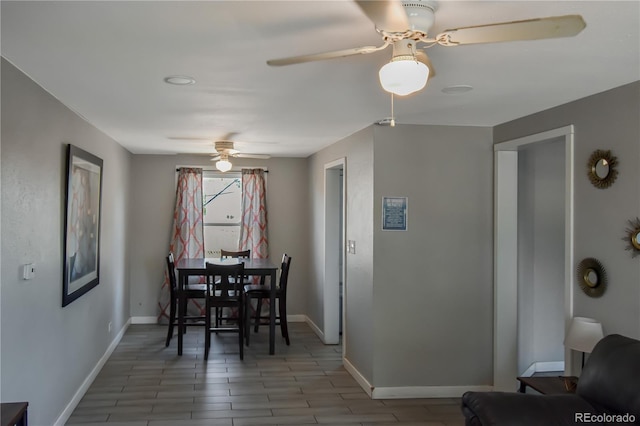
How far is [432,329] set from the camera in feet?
15.8

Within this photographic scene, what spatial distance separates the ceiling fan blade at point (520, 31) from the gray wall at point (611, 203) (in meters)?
1.80

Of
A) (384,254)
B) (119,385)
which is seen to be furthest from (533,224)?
(119,385)

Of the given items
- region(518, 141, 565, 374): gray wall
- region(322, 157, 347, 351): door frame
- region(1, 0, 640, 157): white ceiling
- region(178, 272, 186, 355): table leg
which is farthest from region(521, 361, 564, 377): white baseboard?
region(178, 272, 186, 355): table leg

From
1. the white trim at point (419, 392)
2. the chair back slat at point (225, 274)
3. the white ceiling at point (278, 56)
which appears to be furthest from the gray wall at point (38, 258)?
the white trim at point (419, 392)

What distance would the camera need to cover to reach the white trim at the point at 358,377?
15.8 ft

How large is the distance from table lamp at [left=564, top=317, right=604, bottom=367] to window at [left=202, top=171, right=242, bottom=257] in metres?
5.49

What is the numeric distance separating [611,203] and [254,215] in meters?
5.36

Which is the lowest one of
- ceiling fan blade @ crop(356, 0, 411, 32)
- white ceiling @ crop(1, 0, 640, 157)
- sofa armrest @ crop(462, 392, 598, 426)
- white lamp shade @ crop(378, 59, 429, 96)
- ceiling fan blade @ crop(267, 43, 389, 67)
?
sofa armrest @ crop(462, 392, 598, 426)

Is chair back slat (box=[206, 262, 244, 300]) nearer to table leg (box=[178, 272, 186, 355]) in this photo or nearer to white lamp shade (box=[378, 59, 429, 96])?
table leg (box=[178, 272, 186, 355])

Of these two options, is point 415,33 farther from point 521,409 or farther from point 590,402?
point 590,402

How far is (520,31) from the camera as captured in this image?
5.71 ft

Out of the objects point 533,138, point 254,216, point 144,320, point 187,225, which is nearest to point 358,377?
point 533,138

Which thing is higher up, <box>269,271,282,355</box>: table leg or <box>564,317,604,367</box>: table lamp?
<box>564,317,604,367</box>: table lamp

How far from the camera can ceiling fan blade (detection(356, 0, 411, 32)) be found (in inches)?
64.3
